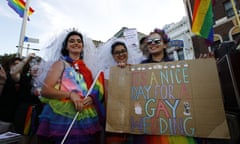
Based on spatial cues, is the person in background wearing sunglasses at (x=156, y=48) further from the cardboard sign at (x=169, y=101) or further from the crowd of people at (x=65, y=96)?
the cardboard sign at (x=169, y=101)

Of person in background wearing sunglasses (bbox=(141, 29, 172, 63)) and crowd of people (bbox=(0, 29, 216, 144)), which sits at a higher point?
person in background wearing sunglasses (bbox=(141, 29, 172, 63))

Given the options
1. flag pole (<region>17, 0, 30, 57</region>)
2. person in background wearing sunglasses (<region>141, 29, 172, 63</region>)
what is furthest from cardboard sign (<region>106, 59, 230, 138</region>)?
flag pole (<region>17, 0, 30, 57</region>)

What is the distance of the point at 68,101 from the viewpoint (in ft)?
4.02

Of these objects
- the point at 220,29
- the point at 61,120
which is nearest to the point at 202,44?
the point at 220,29

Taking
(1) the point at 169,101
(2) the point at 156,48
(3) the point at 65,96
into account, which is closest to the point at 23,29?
(3) the point at 65,96

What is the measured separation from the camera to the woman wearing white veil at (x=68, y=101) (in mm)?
1176

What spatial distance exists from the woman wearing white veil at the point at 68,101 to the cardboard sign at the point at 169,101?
19cm

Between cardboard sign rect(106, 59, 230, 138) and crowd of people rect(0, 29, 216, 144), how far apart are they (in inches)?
5.1

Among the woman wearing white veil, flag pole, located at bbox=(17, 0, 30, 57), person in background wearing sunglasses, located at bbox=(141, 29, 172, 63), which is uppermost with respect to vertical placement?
flag pole, located at bbox=(17, 0, 30, 57)

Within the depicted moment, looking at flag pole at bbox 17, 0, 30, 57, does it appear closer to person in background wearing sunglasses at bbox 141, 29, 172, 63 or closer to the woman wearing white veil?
the woman wearing white veil

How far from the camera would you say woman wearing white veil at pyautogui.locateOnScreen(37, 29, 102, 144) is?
118cm

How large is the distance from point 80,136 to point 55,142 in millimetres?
205

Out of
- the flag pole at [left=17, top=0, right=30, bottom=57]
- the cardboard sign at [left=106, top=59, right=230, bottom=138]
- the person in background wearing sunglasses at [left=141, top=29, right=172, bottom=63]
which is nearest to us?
the cardboard sign at [left=106, top=59, right=230, bottom=138]

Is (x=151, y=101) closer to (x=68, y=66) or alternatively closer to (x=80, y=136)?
(x=80, y=136)
